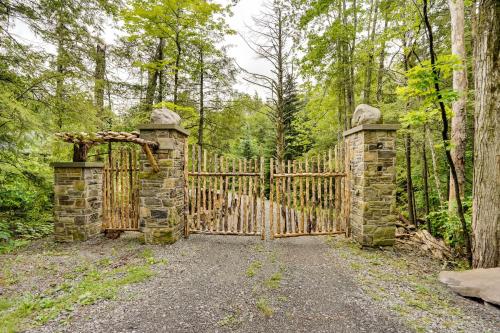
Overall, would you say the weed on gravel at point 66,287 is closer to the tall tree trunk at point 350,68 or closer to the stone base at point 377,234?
the stone base at point 377,234

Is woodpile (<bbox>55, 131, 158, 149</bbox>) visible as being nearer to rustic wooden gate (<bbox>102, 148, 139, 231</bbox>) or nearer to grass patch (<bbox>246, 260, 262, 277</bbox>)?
rustic wooden gate (<bbox>102, 148, 139, 231</bbox>)

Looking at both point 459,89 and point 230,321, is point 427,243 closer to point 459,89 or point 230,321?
point 459,89

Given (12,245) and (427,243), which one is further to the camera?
(427,243)

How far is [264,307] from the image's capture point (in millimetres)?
2537

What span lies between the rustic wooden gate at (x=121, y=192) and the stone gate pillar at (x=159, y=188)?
2.01ft

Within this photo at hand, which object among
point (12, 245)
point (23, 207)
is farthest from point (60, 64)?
point (23, 207)

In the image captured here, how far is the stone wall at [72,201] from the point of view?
4586 mm

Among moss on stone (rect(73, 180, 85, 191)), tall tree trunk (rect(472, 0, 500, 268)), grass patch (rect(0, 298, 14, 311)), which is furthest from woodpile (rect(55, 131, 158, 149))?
tall tree trunk (rect(472, 0, 500, 268))

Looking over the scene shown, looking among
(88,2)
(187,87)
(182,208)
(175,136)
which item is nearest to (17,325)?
(182,208)

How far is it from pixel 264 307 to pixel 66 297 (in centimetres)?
235

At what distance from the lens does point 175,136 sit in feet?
15.2

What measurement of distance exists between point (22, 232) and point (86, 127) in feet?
9.00

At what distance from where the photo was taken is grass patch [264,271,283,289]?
3.03m

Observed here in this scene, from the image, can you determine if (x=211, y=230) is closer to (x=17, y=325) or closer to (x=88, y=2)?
(x=17, y=325)
